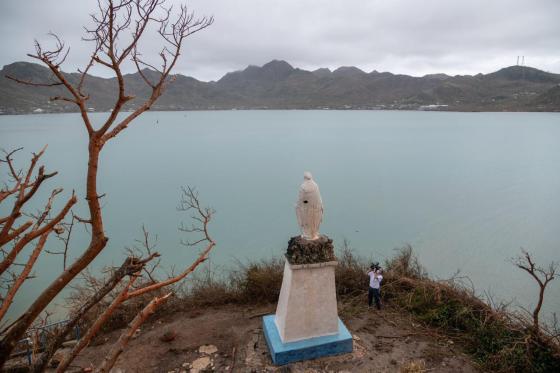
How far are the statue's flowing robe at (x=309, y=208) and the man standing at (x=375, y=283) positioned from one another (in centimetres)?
250

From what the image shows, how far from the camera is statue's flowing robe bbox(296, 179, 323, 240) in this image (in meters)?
6.37

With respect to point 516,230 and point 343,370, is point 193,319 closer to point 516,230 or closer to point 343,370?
point 343,370

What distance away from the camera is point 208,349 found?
7.43 meters

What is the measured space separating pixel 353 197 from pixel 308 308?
1909cm

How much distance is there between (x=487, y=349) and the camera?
7258mm

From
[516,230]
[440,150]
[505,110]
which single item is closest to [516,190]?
[516,230]

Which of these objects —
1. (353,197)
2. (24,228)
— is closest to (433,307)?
(24,228)

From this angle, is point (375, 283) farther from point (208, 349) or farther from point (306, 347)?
point (208, 349)

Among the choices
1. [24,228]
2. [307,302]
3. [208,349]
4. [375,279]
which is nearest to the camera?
[24,228]

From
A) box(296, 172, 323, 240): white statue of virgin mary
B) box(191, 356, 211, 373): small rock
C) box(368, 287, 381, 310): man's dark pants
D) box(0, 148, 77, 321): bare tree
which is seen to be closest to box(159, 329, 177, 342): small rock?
box(191, 356, 211, 373): small rock

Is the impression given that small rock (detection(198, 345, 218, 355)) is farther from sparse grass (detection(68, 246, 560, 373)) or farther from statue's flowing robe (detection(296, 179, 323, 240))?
statue's flowing robe (detection(296, 179, 323, 240))

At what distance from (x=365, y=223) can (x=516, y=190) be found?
13643 millimetres

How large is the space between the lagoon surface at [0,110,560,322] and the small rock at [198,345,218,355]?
777cm

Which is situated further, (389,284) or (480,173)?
(480,173)
